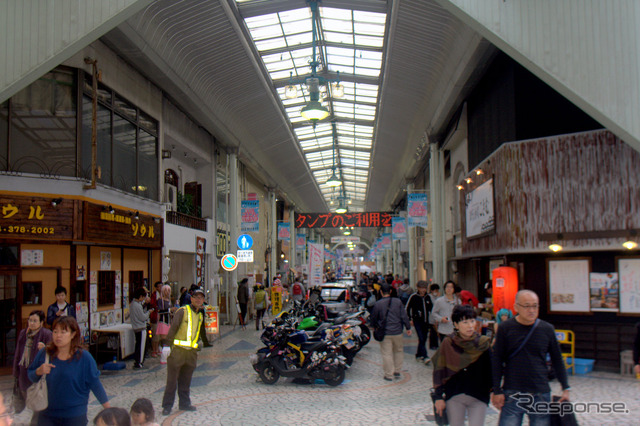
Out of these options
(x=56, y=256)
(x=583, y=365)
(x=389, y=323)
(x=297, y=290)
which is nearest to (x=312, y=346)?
(x=389, y=323)

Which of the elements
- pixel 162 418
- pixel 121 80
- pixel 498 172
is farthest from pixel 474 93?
pixel 162 418

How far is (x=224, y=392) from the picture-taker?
8.62 m

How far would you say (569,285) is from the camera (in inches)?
402

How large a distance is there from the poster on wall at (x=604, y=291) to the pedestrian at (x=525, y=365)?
6446 millimetres

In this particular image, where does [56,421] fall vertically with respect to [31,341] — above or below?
below

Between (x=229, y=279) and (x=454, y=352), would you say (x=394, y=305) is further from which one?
(x=229, y=279)

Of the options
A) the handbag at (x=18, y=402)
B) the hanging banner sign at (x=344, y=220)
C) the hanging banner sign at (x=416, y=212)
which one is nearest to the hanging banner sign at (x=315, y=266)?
the hanging banner sign at (x=416, y=212)

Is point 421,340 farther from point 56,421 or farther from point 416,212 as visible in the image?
point 416,212

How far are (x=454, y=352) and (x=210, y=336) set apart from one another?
11.4 metres

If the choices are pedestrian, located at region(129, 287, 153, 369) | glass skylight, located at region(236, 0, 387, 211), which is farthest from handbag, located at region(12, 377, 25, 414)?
glass skylight, located at region(236, 0, 387, 211)

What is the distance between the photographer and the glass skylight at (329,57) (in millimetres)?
14000

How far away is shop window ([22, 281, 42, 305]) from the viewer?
1014 cm

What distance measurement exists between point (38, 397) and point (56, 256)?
709 cm

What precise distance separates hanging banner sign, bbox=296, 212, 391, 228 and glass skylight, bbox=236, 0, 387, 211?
16.1ft
